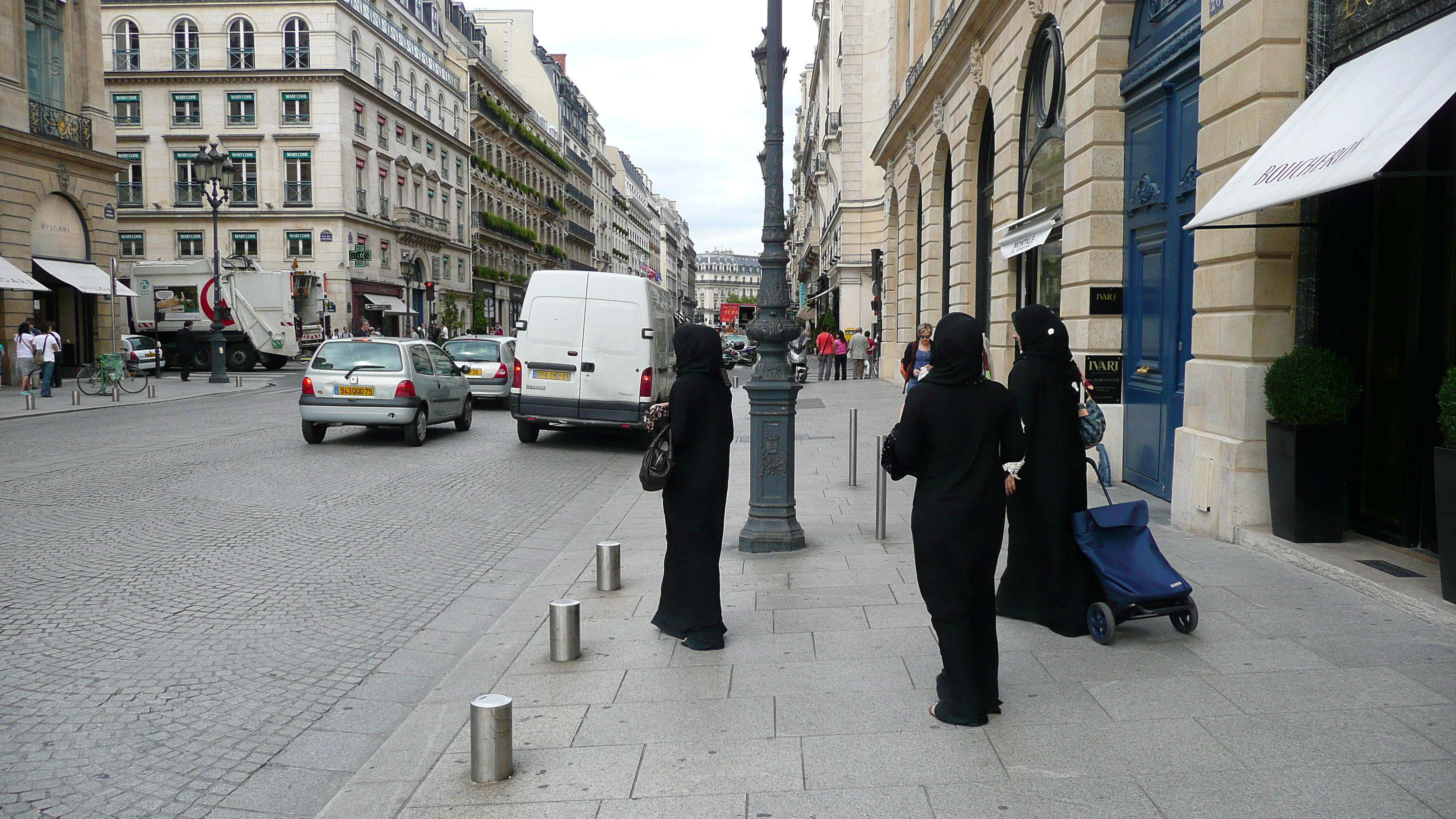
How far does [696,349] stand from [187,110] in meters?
50.2

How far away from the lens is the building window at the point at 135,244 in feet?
155

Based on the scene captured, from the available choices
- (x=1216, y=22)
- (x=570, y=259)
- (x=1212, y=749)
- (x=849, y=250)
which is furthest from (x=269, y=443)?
(x=570, y=259)

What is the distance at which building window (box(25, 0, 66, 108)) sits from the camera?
92.2 feet

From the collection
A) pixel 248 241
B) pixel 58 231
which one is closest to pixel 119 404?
pixel 58 231

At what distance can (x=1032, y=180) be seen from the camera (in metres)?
14.7

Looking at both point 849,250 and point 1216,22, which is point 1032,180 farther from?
point 849,250

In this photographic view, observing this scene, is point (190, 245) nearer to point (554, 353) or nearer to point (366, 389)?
point (366, 389)

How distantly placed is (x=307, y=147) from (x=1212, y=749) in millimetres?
49375

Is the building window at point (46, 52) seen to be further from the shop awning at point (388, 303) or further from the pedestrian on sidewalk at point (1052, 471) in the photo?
the pedestrian on sidewalk at point (1052, 471)

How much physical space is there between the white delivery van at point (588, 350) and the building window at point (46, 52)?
857 inches

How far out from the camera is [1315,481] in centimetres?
661

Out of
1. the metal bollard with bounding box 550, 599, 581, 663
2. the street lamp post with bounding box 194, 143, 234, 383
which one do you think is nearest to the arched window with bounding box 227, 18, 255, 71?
the street lamp post with bounding box 194, 143, 234, 383

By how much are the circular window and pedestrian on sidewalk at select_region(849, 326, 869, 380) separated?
1966cm

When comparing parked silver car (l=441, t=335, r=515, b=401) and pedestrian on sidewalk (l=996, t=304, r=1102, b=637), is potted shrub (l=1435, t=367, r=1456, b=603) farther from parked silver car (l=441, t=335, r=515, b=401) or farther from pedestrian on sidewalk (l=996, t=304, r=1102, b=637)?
parked silver car (l=441, t=335, r=515, b=401)
